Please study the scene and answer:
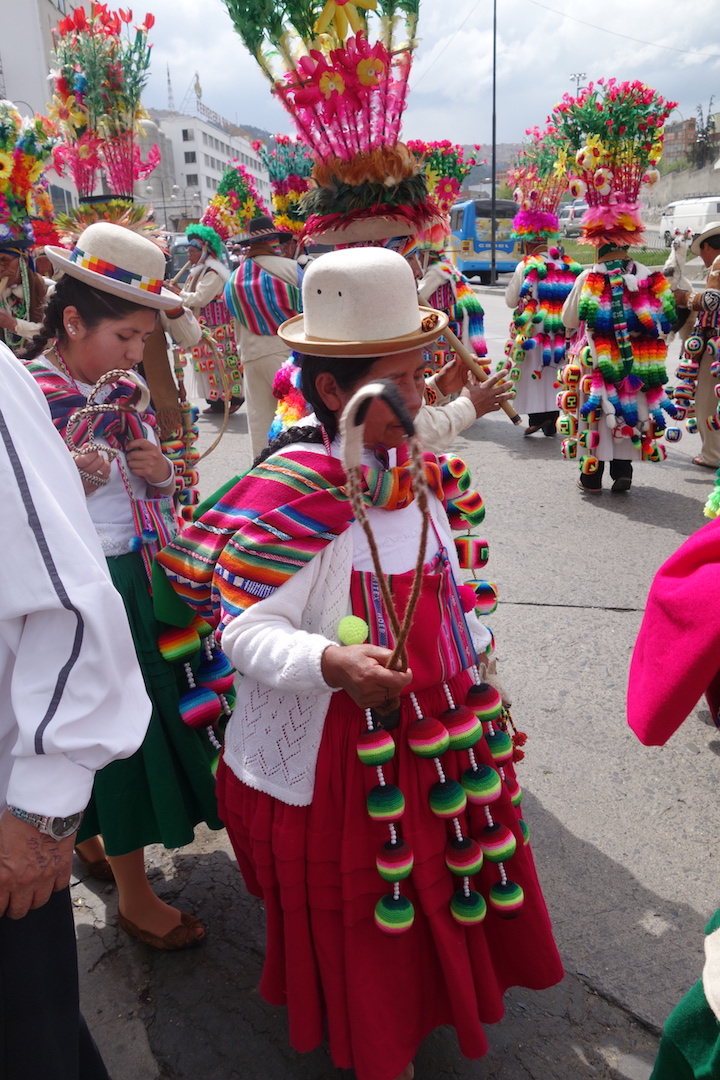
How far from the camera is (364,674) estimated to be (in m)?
1.36

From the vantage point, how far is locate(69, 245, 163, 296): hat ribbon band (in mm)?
2094

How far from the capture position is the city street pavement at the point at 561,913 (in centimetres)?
196

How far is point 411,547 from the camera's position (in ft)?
5.52

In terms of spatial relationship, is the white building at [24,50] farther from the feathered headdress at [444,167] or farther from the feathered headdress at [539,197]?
the feathered headdress at [539,197]

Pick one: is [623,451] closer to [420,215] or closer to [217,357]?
[420,215]

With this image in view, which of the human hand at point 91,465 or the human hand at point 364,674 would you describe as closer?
the human hand at point 364,674

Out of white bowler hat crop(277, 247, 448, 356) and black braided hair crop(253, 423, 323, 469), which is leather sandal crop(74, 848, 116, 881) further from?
white bowler hat crop(277, 247, 448, 356)

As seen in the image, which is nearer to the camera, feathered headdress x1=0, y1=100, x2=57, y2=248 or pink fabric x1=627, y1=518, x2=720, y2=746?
pink fabric x1=627, y1=518, x2=720, y2=746

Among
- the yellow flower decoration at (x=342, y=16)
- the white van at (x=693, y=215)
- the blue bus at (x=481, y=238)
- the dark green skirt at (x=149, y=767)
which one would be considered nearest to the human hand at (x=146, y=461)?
the dark green skirt at (x=149, y=767)

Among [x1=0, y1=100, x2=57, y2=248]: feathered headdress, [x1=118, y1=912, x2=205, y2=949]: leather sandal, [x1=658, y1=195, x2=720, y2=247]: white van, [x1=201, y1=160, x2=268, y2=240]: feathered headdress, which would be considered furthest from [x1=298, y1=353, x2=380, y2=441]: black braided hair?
[x1=658, y1=195, x2=720, y2=247]: white van

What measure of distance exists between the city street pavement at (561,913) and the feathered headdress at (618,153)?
3.00 m

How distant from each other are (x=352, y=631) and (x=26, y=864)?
2.18 ft

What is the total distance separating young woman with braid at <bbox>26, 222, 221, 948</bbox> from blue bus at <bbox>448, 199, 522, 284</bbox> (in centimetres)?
2848

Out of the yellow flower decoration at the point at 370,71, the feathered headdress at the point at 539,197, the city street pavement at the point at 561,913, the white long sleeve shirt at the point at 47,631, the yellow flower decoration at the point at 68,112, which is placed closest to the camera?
the white long sleeve shirt at the point at 47,631
